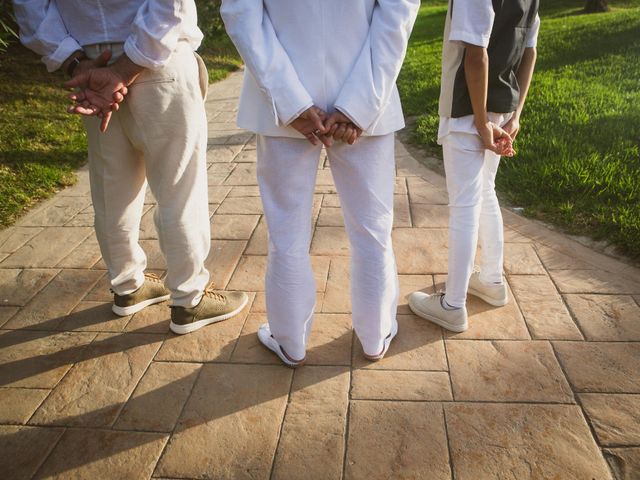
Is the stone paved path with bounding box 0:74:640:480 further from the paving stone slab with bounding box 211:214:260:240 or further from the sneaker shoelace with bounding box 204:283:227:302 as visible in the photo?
the paving stone slab with bounding box 211:214:260:240

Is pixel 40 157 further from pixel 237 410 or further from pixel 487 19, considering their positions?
pixel 487 19

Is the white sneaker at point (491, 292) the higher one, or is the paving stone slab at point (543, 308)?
the white sneaker at point (491, 292)

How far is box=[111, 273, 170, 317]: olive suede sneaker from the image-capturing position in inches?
99.8

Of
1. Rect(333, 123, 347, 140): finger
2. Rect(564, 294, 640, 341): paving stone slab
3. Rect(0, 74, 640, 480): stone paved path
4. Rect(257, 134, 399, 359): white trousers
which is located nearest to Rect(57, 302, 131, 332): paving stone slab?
Rect(0, 74, 640, 480): stone paved path

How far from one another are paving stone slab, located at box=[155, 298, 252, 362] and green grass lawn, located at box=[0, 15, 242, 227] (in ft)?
7.00

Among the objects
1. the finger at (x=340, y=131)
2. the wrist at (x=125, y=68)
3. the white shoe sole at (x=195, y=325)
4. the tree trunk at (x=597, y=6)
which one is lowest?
the tree trunk at (x=597, y=6)

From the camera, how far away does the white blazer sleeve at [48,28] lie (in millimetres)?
1912

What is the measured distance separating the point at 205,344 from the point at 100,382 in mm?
452

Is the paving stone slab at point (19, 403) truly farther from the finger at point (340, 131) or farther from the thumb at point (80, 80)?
the finger at point (340, 131)

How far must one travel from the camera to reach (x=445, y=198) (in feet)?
12.1

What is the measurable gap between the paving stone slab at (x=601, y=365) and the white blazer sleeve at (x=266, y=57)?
1489mm

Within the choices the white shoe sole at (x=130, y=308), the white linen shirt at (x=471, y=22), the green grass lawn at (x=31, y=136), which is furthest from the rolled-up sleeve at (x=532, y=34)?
the green grass lawn at (x=31, y=136)

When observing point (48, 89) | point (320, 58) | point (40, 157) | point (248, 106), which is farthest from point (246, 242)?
point (48, 89)

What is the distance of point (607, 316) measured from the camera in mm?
2381
